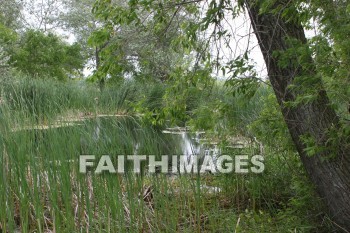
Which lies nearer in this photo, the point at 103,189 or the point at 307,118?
the point at 103,189

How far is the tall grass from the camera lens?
226cm

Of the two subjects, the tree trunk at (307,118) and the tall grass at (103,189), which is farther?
the tree trunk at (307,118)

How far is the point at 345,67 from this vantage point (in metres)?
2.03

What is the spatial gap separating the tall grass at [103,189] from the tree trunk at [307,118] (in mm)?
201

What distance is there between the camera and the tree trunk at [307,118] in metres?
2.60

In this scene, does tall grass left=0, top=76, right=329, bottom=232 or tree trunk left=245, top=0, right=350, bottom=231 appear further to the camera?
tree trunk left=245, top=0, right=350, bottom=231

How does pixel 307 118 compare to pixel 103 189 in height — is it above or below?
above

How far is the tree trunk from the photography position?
260cm

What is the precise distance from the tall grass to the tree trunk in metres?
0.20

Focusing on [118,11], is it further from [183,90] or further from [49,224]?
[49,224]

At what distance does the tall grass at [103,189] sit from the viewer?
2.26 m

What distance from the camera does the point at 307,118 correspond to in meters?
2.63

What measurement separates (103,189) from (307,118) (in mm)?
1200

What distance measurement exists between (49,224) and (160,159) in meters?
0.80
